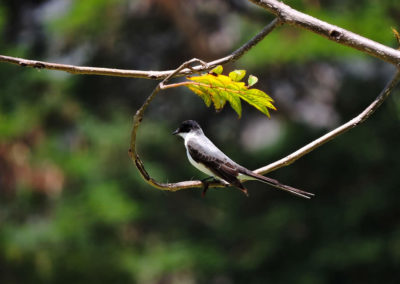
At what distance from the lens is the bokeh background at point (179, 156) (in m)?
11.5

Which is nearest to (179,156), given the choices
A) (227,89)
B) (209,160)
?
(209,160)

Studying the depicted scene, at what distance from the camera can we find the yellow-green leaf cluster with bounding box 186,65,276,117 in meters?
2.21

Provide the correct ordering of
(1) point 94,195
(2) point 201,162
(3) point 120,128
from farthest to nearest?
1. (3) point 120,128
2. (1) point 94,195
3. (2) point 201,162

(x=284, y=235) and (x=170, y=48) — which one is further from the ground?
(x=170, y=48)

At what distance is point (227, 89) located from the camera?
2.26 metres

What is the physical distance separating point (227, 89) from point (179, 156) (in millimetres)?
12212

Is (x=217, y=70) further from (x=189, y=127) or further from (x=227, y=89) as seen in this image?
(x=189, y=127)

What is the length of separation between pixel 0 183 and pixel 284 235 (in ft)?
16.4

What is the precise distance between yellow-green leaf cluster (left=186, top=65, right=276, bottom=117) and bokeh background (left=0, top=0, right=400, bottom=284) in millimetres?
8098

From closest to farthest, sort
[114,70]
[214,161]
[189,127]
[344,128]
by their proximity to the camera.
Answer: [114,70] < [344,128] < [214,161] < [189,127]

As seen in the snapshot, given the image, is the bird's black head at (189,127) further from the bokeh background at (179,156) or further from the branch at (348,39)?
the bokeh background at (179,156)

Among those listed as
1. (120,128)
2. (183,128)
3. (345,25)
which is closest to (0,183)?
(120,128)

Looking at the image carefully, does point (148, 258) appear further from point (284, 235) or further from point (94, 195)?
point (284, 235)

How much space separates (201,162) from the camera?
3.79m
